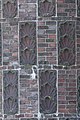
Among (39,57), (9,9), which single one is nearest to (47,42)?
(39,57)

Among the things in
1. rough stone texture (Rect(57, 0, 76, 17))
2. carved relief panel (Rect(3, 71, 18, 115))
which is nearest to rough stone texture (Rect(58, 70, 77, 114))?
carved relief panel (Rect(3, 71, 18, 115))

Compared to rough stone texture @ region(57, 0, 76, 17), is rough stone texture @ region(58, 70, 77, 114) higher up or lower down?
lower down

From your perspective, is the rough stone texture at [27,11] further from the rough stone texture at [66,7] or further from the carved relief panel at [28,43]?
the rough stone texture at [66,7]

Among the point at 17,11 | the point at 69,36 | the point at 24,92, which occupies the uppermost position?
the point at 17,11

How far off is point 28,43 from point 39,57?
0.85 feet

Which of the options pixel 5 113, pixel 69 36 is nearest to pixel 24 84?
pixel 5 113

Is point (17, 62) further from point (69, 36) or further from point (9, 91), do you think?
point (69, 36)

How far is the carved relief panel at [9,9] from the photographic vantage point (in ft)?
15.7

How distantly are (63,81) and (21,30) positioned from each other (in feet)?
3.16

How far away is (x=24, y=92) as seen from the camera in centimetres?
482

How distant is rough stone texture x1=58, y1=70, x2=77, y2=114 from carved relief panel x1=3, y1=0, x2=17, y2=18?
1083mm

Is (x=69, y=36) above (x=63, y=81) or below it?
above

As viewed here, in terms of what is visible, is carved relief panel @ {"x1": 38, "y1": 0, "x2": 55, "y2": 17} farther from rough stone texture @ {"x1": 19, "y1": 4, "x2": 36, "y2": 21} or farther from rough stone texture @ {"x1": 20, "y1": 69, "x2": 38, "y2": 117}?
rough stone texture @ {"x1": 20, "y1": 69, "x2": 38, "y2": 117}

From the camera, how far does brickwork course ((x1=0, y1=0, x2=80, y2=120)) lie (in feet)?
15.7
